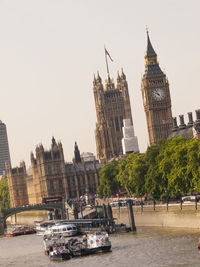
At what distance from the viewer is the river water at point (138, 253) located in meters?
66.9

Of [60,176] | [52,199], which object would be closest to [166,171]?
[52,199]

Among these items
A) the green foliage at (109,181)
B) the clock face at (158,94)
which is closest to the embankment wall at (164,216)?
the green foliage at (109,181)

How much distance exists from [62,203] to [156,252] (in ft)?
248

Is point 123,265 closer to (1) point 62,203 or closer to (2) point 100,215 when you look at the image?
(2) point 100,215

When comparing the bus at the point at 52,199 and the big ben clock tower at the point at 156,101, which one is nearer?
the bus at the point at 52,199

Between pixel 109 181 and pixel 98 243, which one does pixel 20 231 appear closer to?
pixel 109 181

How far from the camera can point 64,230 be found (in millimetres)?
100000

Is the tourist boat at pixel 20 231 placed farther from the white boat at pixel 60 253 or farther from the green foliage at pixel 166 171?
the white boat at pixel 60 253

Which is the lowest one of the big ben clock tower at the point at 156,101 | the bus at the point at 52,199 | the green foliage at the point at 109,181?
the bus at the point at 52,199

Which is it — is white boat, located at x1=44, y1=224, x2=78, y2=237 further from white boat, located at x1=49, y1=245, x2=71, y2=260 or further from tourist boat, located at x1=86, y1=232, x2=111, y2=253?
tourist boat, located at x1=86, y1=232, x2=111, y2=253

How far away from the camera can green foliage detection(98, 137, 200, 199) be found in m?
89.2

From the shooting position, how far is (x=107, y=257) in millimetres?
73688

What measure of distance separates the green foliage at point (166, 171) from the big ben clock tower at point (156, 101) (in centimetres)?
5046

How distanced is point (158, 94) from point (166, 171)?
86102mm
